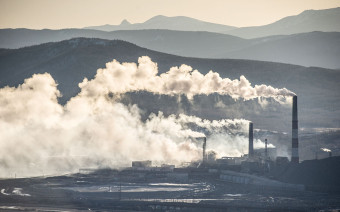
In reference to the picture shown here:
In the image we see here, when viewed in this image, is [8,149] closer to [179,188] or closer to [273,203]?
[179,188]

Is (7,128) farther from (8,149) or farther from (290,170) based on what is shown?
(290,170)

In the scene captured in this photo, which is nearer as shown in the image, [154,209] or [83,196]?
[154,209]

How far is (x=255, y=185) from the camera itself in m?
174

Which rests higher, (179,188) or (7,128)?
(7,128)

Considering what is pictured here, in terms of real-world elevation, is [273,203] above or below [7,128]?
below

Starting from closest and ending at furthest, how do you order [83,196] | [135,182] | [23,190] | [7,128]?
1. [83,196]
2. [23,190]
3. [135,182]
4. [7,128]

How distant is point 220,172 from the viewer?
635 feet

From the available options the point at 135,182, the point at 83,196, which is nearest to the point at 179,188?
the point at 135,182

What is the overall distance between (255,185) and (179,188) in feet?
54.4

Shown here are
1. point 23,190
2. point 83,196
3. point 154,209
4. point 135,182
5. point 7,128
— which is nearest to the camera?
point 154,209

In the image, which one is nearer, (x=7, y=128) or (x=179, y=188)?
(x=179, y=188)

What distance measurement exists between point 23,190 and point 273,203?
52.2m

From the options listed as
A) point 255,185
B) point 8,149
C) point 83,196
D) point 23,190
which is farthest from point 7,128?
point 255,185

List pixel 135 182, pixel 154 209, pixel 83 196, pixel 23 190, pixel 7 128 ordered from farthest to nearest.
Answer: pixel 7 128 < pixel 135 182 < pixel 23 190 < pixel 83 196 < pixel 154 209
